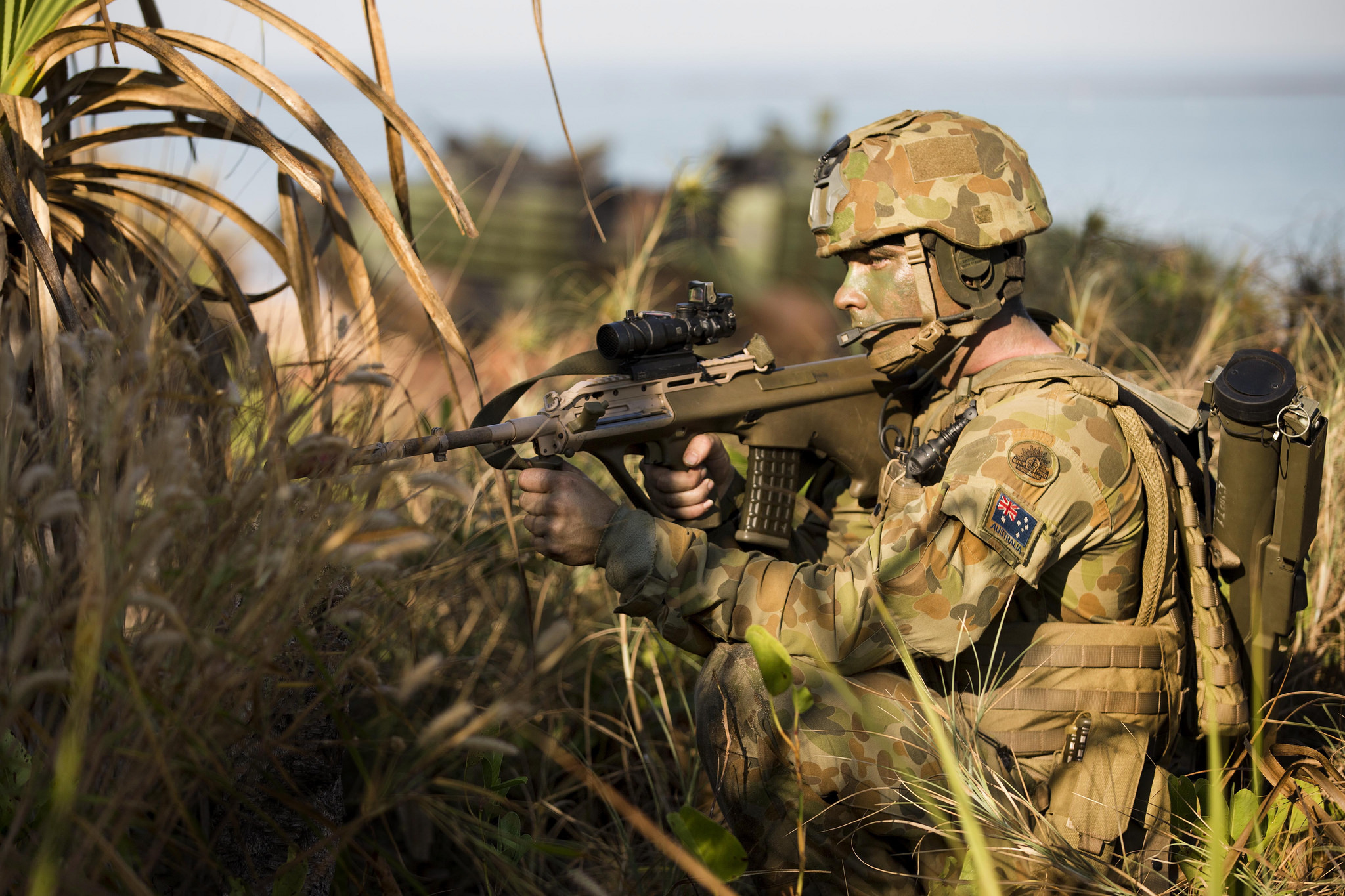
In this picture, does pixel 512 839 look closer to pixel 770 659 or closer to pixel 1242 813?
pixel 770 659

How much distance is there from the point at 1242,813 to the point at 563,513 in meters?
1.60

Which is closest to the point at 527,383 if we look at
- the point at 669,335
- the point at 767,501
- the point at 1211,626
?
the point at 669,335

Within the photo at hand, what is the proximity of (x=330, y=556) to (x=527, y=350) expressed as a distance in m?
4.93

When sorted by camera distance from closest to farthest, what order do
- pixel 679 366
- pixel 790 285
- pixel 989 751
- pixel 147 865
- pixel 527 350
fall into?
pixel 147 865 < pixel 989 751 < pixel 679 366 < pixel 527 350 < pixel 790 285

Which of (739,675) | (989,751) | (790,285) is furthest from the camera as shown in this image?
(790,285)

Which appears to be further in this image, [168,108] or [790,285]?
[790,285]

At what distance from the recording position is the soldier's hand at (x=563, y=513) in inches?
93.7

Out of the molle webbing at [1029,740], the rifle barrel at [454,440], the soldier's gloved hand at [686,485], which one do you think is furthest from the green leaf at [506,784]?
the molle webbing at [1029,740]

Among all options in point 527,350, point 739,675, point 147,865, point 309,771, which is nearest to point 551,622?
point 739,675

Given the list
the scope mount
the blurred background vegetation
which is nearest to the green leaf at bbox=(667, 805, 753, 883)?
the blurred background vegetation

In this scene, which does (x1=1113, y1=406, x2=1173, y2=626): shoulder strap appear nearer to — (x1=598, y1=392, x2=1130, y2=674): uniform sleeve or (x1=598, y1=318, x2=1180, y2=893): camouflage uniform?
(x1=598, y1=318, x2=1180, y2=893): camouflage uniform

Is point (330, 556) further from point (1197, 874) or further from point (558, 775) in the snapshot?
point (558, 775)

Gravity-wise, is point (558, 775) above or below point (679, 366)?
below

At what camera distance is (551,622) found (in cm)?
338
